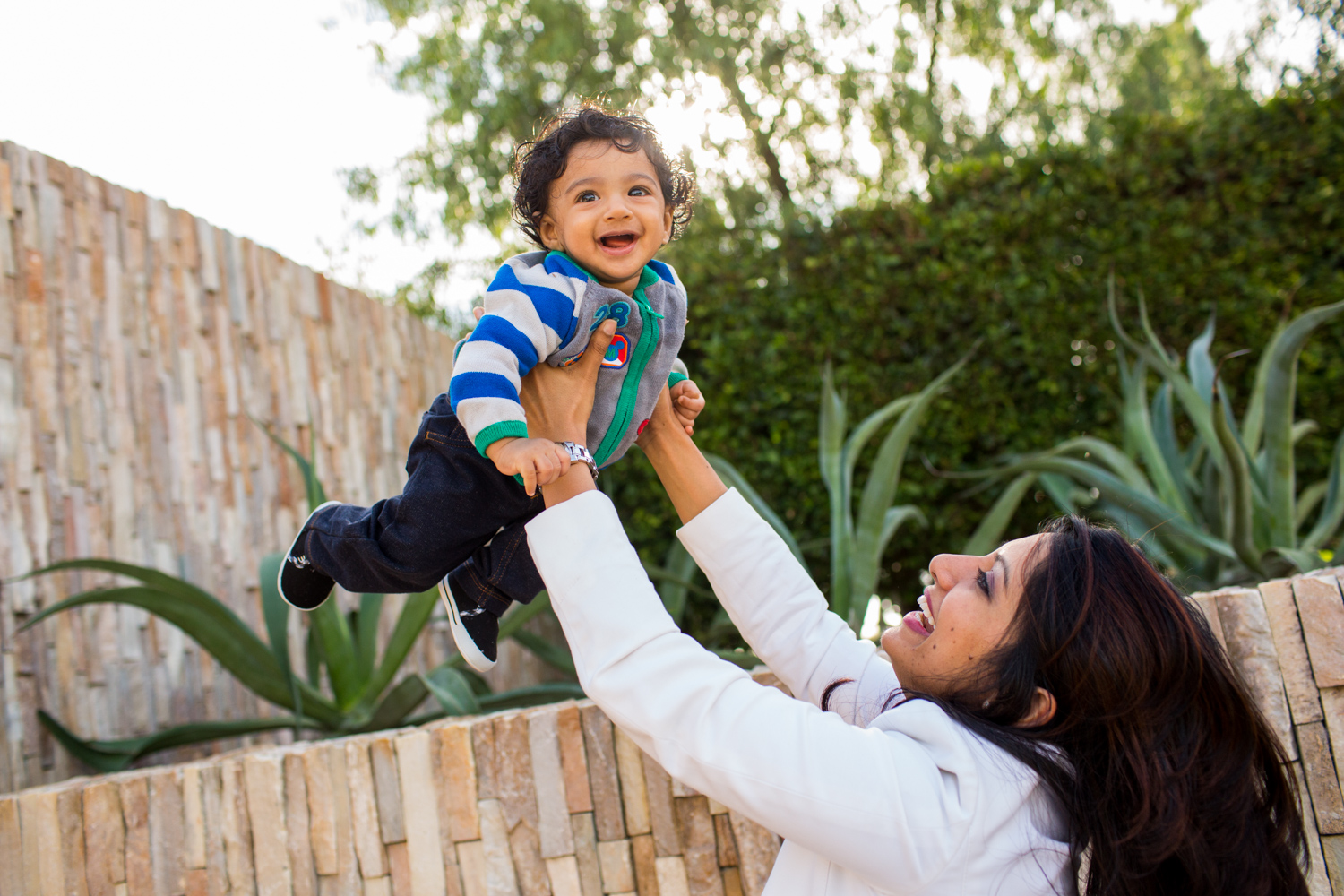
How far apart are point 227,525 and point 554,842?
1985mm

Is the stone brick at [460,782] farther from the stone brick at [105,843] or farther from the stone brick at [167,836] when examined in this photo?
the stone brick at [105,843]

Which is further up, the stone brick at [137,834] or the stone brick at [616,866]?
the stone brick at [137,834]

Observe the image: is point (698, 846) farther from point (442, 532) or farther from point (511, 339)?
point (511, 339)

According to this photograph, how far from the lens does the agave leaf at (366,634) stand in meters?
2.59

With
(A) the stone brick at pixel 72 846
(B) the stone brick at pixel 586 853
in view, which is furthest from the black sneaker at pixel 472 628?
(A) the stone brick at pixel 72 846

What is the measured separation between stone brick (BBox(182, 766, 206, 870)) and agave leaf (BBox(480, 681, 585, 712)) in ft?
2.51

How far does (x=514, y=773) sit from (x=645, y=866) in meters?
0.31

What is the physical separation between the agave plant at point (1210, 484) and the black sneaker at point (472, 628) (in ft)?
5.07

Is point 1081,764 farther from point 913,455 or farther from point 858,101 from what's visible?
point 858,101

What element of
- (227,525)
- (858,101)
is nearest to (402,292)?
(858,101)

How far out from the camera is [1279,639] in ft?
5.48

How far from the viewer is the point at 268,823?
1.85 m

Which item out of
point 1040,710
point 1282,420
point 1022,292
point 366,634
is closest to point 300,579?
point 366,634

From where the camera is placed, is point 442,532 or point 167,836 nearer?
point 442,532
